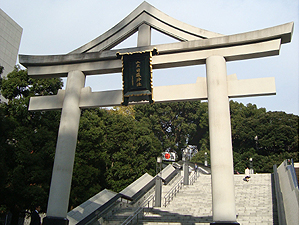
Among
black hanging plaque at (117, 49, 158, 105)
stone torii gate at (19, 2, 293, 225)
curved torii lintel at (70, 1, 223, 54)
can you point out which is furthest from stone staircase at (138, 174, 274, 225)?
curved torii lintel at (70, 1, 223, 54)

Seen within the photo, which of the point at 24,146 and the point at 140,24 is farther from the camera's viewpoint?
the point at 24,146

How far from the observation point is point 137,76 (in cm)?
845

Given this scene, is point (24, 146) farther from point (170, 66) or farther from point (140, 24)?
point (170, 66)

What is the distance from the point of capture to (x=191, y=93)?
26.4 feet

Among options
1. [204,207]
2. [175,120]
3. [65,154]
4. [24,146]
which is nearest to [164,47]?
[65,154]

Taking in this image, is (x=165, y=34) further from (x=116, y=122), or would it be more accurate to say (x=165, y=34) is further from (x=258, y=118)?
(x=258, y=118)

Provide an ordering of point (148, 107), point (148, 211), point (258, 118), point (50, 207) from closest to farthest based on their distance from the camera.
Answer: point (50, 207) < point (148, 211) < point (258, 118) < point (148, 107)

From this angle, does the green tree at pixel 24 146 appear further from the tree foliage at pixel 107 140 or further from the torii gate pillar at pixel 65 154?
the torii gate pillar at pixel 65 154

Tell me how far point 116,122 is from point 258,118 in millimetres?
18957

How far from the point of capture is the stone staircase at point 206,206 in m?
10.2

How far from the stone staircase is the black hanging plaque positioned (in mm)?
4942

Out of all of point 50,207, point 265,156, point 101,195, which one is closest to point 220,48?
point 50,207

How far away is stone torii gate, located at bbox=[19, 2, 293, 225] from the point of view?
714cm

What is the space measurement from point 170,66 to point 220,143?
3.02m
